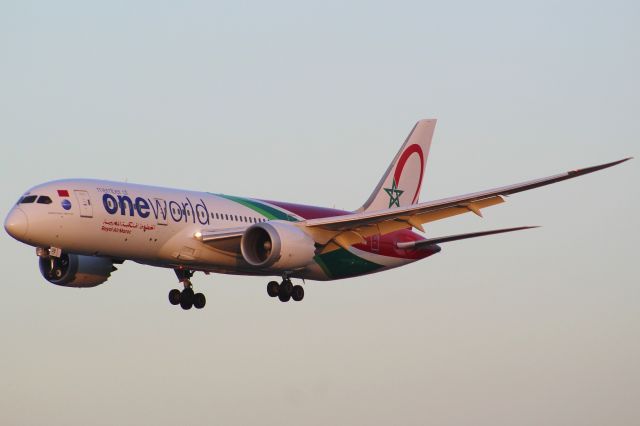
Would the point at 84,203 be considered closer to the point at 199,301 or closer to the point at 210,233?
the point at 210,233

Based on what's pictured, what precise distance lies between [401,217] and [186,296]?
389 inches

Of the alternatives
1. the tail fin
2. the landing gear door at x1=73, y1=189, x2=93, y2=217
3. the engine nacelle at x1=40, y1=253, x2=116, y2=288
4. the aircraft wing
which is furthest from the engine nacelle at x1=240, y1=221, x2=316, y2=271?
the tail fin

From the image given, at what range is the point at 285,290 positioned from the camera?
5669 cm

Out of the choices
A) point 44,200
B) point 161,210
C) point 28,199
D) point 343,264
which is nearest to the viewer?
point 44,200

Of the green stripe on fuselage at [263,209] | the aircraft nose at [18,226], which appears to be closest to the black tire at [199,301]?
the green stripe on fuselage at [263,209]

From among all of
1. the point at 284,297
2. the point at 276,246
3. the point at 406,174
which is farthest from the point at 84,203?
the point at 406,174

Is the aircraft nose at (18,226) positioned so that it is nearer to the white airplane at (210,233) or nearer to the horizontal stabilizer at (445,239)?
the white airplane at (210,233)

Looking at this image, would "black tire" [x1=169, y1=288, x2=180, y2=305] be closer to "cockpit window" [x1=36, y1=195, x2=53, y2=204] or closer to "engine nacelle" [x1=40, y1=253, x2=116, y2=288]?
"engine nacelle" [x1=40, y1=253, x2=116, y2=288]

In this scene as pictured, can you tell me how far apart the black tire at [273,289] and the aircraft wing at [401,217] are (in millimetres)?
2939

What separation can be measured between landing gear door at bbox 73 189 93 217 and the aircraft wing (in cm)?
924

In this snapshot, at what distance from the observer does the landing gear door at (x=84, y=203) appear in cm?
4981

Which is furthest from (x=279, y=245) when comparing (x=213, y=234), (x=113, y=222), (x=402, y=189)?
(x=402, y=189)

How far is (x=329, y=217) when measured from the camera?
56938 mm

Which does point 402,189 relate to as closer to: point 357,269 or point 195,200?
point 357,269
